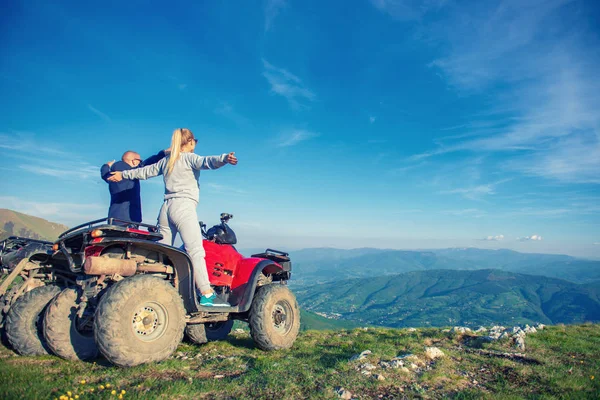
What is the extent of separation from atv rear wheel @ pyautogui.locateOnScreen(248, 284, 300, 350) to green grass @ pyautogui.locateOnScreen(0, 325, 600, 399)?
0.31 meters

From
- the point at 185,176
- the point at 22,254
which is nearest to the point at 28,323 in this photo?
the point at 22,254

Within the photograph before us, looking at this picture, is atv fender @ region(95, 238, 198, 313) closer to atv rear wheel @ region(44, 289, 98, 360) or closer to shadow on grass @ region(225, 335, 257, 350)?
atv rear wheel @ region(44, 289, 98, 360)

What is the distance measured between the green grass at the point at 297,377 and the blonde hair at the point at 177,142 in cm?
320

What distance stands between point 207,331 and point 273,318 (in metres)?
2.12

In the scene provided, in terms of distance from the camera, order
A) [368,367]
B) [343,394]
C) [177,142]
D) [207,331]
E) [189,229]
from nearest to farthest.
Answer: [343,394] < [368,367] < [189,229] < [177,142] < [207,331]

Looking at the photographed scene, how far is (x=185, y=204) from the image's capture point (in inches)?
225

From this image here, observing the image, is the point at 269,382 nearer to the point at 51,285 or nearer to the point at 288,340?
the point at 288,340

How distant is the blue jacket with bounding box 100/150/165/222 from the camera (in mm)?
7008

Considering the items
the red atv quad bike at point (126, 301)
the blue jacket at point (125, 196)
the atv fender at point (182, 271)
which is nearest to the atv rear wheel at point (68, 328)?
the red atv quad bike at point (126, 301)

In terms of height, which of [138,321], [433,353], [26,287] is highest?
[26,287]

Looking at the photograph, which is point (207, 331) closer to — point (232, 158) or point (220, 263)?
point (220, 263)

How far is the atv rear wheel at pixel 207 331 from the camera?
298 inches

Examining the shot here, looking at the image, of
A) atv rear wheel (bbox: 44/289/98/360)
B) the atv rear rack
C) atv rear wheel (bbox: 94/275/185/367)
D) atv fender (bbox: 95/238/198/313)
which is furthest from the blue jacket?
the atv rear rack

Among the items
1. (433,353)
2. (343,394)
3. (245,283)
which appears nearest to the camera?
(343,394)
